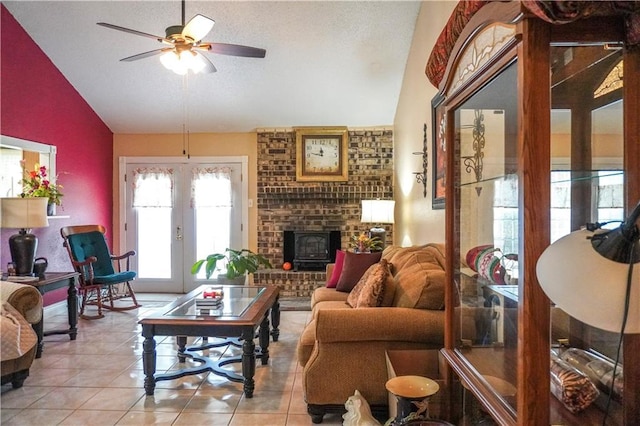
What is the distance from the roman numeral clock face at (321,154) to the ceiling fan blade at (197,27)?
3266mm

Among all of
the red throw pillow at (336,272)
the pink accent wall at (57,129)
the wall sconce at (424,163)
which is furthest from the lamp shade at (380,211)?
the pink accent wall at (57,129)

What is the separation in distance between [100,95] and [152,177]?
4.56ft

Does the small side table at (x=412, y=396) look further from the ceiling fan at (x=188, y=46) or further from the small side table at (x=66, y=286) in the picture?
the small side table at (x=66, y=286)

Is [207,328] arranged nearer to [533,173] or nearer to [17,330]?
[17,330]

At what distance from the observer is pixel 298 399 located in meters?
2.82

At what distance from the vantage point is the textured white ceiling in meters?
4.46

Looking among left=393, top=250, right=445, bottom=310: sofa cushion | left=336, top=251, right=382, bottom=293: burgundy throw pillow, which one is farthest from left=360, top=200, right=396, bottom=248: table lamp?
left=393, top=250, right=445, bottom=310: sofa cushion

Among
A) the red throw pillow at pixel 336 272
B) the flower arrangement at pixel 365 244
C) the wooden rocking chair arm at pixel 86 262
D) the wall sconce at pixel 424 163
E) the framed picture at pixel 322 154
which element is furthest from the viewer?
the framed picture at pixel 322 154

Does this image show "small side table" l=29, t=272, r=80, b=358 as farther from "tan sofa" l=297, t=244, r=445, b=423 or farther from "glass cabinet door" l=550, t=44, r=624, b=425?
"glass cabinet door" l=550, t=44, r=624, b=425

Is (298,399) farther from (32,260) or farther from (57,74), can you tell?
(57,74)

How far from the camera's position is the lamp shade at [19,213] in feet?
12.5

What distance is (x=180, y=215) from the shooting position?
259 inches

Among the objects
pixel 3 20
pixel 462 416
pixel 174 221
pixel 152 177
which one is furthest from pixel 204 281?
pixel 462 416

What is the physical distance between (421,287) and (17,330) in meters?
2.68
